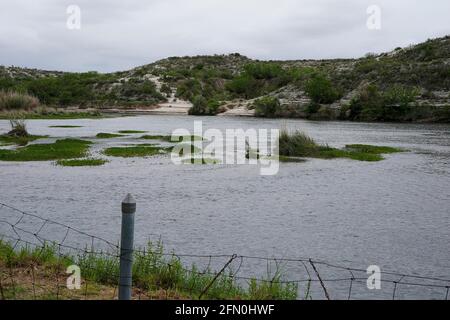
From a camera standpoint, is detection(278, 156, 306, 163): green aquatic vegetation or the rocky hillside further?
the rocky hillside

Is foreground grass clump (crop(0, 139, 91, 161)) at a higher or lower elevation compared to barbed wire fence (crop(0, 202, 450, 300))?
higher

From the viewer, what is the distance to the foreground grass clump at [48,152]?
37.9m

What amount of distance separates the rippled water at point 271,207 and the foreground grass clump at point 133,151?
221 centimetres

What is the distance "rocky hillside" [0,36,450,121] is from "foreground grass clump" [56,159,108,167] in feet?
216

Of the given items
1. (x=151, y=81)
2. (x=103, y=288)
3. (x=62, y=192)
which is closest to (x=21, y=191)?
(x=62, y=192)

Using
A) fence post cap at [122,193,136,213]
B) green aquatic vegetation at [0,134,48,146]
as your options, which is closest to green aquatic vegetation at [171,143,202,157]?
green aquatic vegetation at [0,134,48,146]

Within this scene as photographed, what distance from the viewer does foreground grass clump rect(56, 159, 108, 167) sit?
35.6 m

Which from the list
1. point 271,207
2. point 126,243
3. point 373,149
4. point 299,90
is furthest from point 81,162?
point 299,90

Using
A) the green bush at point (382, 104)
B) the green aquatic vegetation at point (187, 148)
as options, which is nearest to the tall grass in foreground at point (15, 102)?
the green aquatic vegetation at point (187, 148)

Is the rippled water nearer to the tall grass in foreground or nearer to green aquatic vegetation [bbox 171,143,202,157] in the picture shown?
green aquatic vegetation [bbox 171,143,202,157]

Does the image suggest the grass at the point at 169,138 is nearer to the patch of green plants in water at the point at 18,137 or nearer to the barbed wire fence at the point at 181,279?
the patch of green plants in water at the point at 18,137

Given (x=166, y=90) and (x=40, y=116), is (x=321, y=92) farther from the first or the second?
(x=166, y=90)
